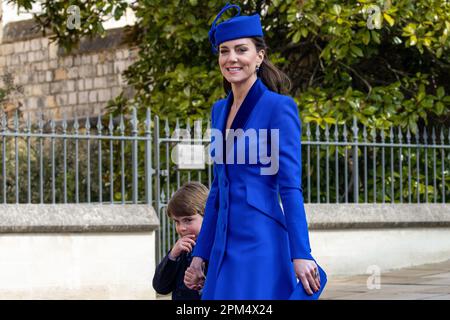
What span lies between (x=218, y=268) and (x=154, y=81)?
933 centimetres

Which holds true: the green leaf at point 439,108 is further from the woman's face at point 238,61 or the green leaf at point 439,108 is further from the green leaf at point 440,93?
the woman's face at point 238,61

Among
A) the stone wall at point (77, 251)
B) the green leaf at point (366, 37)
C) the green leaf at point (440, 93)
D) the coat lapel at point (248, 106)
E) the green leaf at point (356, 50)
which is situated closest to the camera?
the coat lapel at point (248, 106)

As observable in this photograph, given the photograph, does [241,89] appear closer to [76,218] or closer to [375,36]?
[76,218]

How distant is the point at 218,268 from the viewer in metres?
4.55

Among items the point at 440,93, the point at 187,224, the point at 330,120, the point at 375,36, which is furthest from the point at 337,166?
the point at 187,224

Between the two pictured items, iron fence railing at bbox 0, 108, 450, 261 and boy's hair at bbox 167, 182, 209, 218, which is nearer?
boy's hair at bbox 167, 182, 209, 218

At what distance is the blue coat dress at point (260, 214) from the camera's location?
14.6 feet

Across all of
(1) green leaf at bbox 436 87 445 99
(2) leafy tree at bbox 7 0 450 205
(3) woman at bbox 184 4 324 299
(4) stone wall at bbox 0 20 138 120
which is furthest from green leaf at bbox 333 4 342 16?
(4) stone wall at bbox 0 20 138 120

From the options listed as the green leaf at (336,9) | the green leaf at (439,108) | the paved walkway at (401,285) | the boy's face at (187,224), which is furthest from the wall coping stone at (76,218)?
the boy's face at (187,224)

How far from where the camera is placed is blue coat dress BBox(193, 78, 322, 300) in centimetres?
446

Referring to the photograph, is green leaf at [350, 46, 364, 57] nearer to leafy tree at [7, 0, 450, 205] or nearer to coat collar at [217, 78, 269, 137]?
leafy tree at [7, 0, 450, 205]

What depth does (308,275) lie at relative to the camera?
14.3ft
